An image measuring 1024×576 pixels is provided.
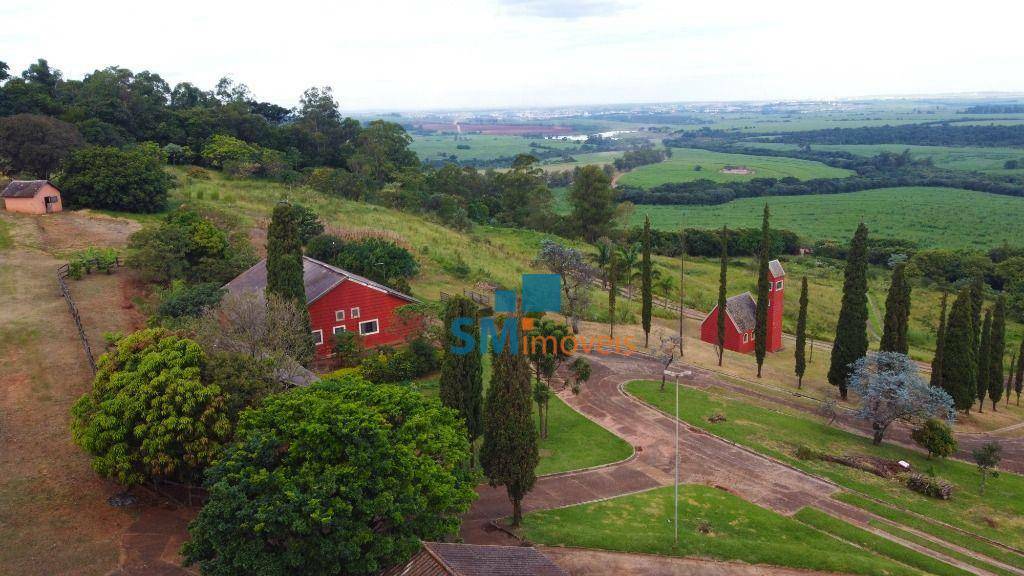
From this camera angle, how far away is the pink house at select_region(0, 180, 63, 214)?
52750 millimetres

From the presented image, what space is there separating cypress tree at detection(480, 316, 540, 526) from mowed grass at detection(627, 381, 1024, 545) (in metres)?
13.1

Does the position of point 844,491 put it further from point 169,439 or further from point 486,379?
point 169,439

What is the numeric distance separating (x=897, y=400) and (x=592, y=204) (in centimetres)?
6230

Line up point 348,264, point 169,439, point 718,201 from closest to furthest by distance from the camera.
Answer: point 169,439
point 348,264
point 718,201

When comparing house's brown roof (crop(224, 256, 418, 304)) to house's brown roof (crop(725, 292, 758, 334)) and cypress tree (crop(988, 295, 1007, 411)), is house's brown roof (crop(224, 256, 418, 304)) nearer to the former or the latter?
house's brown roof (crop(725, 292, 758, 334))

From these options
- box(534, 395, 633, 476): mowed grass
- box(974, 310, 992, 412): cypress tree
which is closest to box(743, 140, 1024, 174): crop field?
box(974, 310, 992, 412): cypress tree

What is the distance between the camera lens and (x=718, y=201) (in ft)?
442

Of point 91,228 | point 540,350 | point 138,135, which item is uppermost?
point 138,135

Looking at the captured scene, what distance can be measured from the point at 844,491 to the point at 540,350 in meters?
14.1

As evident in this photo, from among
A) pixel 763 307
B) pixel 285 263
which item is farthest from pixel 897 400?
pixel 285 263

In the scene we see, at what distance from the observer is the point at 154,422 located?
2175 centimetres

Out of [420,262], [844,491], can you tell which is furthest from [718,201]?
[844,491]

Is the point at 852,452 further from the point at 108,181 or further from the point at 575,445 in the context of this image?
the point at 108,181

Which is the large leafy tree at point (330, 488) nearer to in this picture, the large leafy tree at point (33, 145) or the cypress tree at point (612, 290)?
the cypress tree at point (612, 290)
